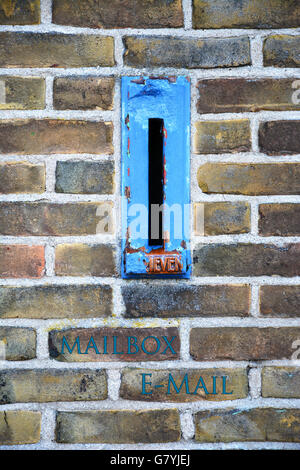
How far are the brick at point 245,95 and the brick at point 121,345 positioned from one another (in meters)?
0.53

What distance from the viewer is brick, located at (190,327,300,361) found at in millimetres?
926

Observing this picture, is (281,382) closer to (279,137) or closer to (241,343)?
(241,343)

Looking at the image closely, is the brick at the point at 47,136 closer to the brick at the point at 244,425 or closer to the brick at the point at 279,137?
the brick at the point at 279,137

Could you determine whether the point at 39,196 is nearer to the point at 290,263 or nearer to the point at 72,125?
the point at 72,125

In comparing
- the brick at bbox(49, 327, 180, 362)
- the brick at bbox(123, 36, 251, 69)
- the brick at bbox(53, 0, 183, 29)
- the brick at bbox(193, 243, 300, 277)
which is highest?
the brick at bbox(53, 0, 183, 29)

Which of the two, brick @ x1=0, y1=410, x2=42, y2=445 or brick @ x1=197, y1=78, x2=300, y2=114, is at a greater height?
brick @ x1=197, y1=78, x2=300, y2=114

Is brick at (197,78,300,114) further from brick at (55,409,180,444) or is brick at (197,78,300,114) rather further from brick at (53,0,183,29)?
brick at (55,409,180,444)

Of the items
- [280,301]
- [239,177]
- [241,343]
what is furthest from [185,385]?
[239,177]

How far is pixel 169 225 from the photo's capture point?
906 millimetres

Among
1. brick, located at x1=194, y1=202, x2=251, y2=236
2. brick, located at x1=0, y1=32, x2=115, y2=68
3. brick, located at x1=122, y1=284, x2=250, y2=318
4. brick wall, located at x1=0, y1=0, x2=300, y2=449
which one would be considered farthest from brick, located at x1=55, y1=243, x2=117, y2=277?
brick, located at x1=0, y1=32, x2=115, y2=68

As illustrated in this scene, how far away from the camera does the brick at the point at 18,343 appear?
3.01 ft
